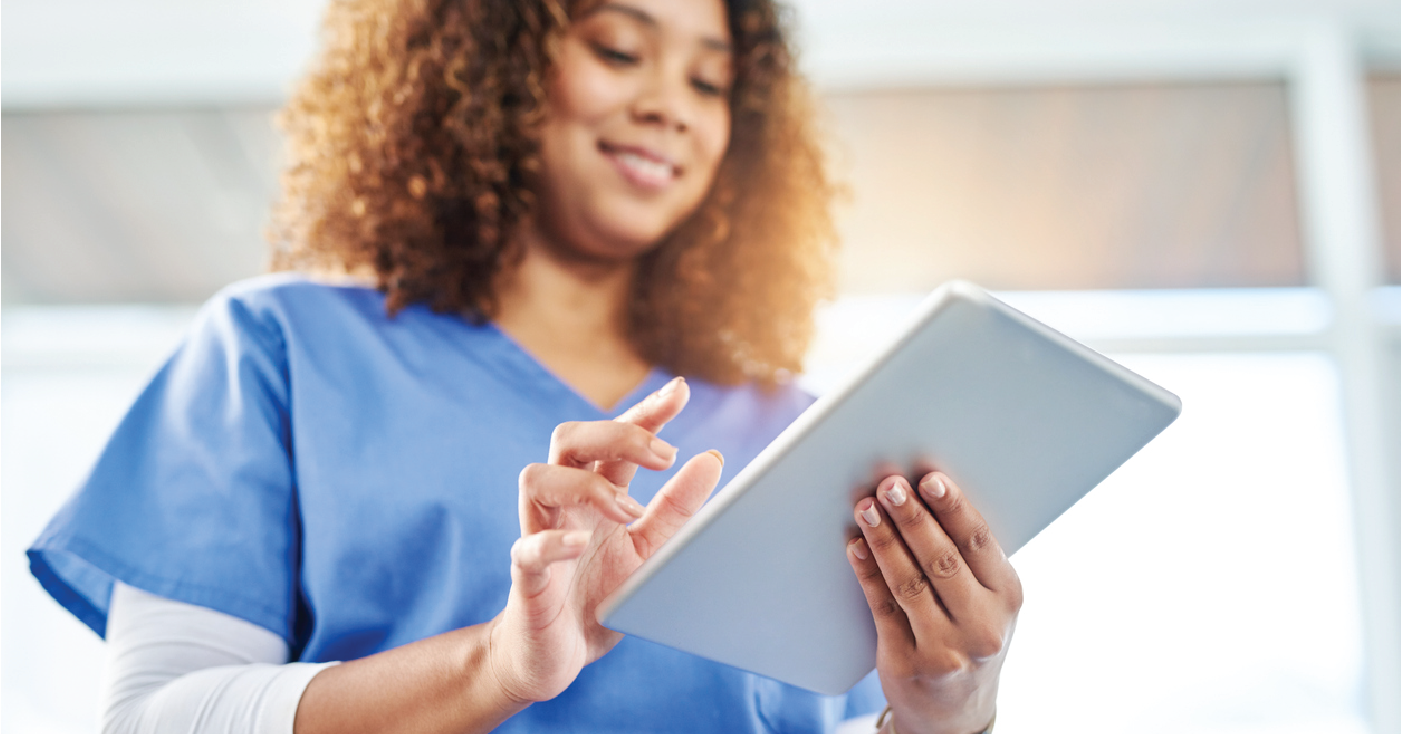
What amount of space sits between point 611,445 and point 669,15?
1.97 ft

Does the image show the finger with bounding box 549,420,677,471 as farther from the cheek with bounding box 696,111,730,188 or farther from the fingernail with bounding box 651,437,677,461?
the cheek with bounding box 696,111,730,188

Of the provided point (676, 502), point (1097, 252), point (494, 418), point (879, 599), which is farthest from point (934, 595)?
point (1097, 252)

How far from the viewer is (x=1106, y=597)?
2102mm

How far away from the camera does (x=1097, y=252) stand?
2.40 m

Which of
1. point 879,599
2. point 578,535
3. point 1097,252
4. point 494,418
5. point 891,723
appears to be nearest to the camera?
point 578,535

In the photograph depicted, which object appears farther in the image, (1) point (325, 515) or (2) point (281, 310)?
(2) point (281, 310)

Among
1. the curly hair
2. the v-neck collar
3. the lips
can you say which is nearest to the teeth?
the lips

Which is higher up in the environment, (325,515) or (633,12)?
(633,12)

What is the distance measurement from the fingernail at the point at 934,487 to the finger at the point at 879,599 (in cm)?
6

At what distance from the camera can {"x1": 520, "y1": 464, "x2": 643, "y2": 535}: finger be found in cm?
53

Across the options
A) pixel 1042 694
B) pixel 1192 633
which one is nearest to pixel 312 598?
pixel 1042 694

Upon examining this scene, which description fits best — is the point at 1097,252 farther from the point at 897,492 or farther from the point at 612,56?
the point at 897,492

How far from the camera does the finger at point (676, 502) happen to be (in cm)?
62

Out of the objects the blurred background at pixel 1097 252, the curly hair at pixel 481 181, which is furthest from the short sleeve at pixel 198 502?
the blurred background at pixel 1097 252
